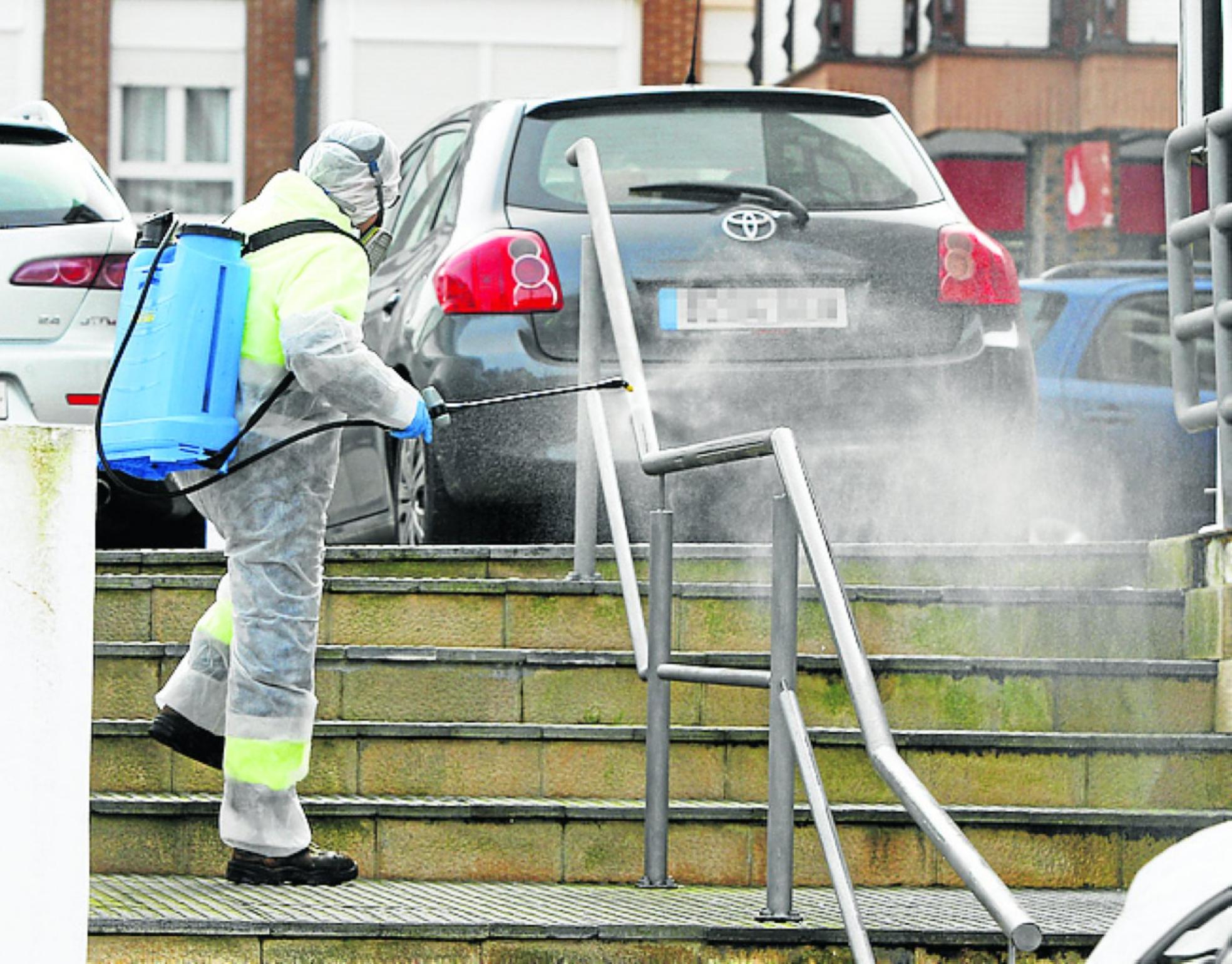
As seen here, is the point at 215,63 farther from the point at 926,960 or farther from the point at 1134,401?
the point at 926,960

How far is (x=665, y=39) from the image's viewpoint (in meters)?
30.4

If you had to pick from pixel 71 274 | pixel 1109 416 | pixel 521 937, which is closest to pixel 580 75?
pixel 1109 416

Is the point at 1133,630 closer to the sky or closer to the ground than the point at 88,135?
closer to the ground

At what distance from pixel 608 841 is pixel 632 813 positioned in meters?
0.09

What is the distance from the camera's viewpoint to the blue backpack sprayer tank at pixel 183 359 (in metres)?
5.89

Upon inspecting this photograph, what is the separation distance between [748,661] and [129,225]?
3176 mm

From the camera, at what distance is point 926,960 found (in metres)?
5.39

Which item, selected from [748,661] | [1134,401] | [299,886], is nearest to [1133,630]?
[748,661]

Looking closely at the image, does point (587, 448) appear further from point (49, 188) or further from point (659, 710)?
point (49, 188)

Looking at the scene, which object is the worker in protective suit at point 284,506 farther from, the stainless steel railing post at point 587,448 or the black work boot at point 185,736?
the stainless steel railing post at point 587,448

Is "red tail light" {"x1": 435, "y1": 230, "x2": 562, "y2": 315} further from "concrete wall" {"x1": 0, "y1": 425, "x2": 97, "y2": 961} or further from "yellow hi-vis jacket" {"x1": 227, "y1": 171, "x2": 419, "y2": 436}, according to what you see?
"concrete wall" {"x1": 0, "y1": 425, "x2": 97, "y2": 961}

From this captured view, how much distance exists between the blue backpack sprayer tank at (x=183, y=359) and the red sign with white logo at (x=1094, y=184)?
23376mm

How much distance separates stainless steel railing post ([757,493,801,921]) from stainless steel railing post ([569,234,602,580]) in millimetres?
1660

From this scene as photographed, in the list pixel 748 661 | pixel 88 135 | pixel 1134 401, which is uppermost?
pixel 88 135
